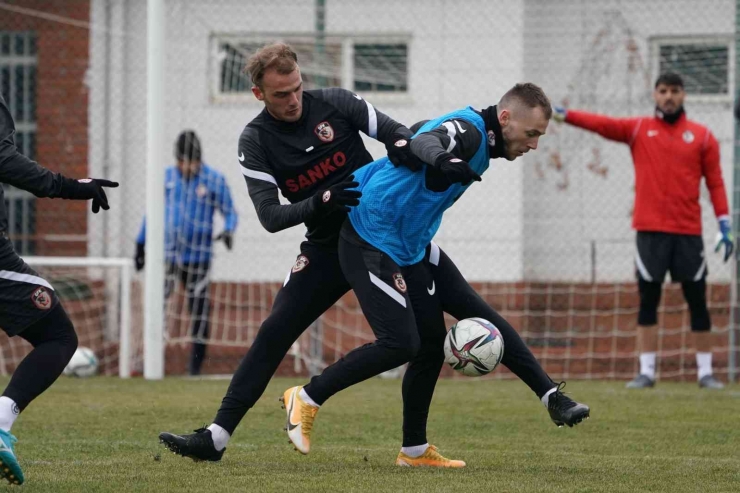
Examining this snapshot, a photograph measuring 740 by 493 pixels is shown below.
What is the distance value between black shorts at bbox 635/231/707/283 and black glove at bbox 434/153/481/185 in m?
4.95

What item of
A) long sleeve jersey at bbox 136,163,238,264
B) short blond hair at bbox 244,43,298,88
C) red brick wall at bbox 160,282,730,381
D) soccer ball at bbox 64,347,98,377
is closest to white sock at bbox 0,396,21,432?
short blond hair at bbox 244,43,298,88

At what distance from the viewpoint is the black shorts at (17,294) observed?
4.84 m

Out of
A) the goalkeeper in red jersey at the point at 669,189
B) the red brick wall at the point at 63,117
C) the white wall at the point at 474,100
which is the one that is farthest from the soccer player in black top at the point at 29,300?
the red brick wall at the point at 63,117

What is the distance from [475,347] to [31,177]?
2001 millimetres

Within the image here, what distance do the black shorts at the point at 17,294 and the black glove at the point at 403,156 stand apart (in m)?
1.58

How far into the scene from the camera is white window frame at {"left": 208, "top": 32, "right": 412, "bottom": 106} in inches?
455

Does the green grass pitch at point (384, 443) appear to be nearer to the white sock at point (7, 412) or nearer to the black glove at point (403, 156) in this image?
the white sock at point (7, 412)

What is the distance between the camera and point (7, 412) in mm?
4715

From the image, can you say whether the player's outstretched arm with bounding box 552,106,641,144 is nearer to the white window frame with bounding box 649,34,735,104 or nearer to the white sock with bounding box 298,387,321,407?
the white window frame with bounding box 649,34,735,104

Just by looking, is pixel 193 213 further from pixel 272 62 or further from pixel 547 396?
pixel 547 396

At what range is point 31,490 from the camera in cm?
455

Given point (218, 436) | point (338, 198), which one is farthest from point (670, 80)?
point (218, 436)

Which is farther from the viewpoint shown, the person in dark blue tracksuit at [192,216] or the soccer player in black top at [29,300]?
the person in dark blue tracksuit at [192,216]

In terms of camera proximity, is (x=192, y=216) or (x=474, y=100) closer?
(x=192, y=216)
